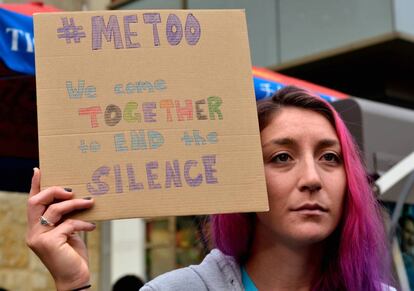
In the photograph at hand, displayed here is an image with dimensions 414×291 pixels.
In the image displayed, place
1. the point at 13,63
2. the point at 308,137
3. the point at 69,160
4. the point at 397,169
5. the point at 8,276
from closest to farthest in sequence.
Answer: the point at 69,160, the point at 308,137, the point at 13,63, the point at 397,169, the point at 8,276

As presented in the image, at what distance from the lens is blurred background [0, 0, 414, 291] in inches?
177

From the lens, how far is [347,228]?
1986 mm

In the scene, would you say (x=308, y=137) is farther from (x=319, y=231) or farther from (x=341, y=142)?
(x=319, y=231)

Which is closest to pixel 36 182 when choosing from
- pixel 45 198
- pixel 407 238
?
pixel 45 198

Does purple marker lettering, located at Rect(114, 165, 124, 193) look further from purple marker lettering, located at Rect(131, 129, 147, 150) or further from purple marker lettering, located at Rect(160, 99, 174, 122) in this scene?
purple marker lettering, located at Rect(160, 99, 174, 122)

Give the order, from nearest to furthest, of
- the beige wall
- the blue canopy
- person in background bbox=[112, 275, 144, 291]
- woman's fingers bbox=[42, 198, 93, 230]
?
woman's fingers bbox=[42, 198, 93, 230] → the blue canopy → person in background bbox=[112, 275, 144, 291] → the beige wall

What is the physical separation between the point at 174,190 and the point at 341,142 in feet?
1.57

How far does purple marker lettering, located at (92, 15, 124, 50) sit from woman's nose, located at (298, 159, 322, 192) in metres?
0.57

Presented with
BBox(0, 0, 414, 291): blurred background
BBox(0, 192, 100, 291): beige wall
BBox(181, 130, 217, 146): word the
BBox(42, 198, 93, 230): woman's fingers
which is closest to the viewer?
BBox(42, 198, 93, 230): woman's fingers

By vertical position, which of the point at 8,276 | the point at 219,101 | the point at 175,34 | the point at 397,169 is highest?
the point at 175,34

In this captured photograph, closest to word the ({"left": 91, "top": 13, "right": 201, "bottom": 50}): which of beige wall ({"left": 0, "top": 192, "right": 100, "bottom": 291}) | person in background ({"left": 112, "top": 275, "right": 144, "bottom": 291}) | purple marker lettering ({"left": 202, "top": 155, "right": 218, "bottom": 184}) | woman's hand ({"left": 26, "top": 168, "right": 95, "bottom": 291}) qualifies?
purple marker lettering ({"left": 202, "top": 155, "right": 218, "bottom": 184})

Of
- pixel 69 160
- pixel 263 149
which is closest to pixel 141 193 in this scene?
pixel 69 160

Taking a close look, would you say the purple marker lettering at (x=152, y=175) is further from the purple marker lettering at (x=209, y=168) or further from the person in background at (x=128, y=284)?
the person in background at (x=128, y=284)

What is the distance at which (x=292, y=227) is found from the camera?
6.29 ft
